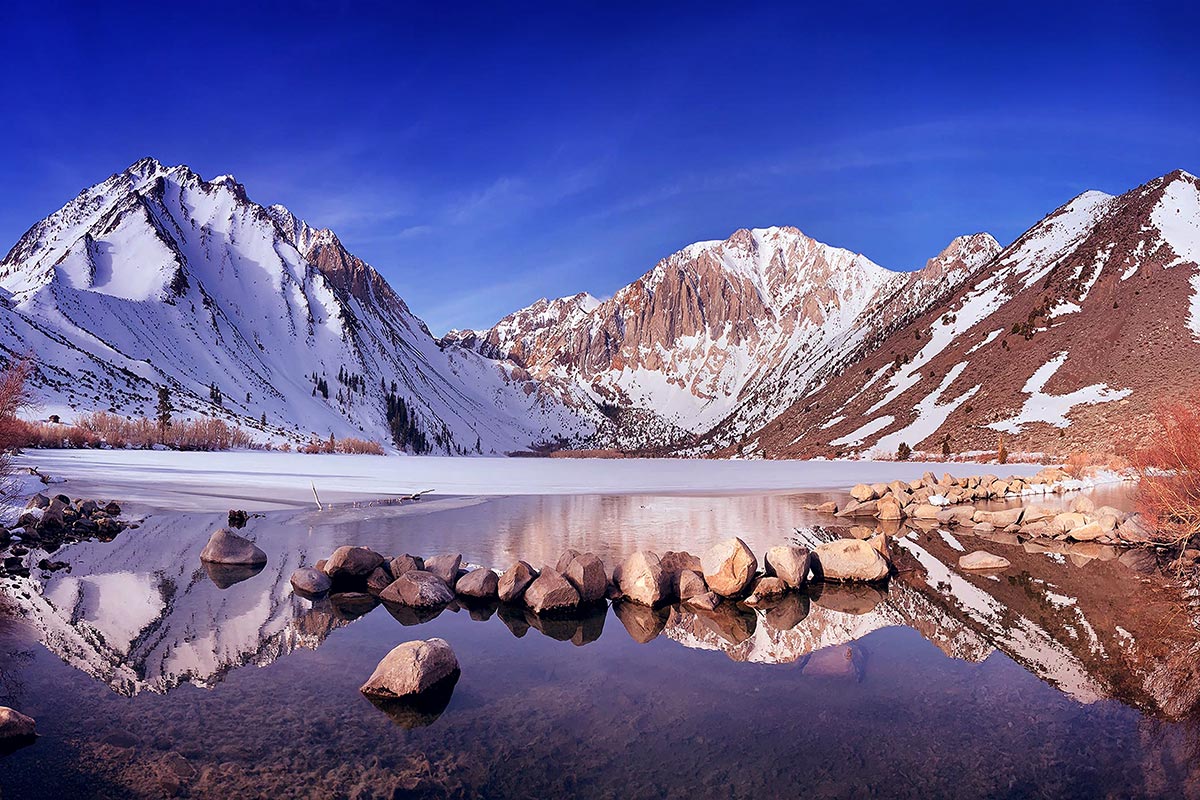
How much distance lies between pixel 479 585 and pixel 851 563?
32.1 feet

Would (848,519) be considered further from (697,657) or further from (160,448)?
(160,448)

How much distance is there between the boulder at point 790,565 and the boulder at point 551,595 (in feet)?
17.9

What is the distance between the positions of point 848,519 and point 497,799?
88.7ft

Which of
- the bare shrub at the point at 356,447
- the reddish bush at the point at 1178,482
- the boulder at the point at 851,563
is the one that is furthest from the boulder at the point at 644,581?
the bare shrub at the point at 356,447

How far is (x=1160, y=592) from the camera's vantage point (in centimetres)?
1625

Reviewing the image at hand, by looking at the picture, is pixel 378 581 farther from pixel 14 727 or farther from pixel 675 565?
pixel 14 727

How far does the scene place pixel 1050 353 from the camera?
10138 centimetres

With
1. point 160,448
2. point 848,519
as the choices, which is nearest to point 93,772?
point 848,519

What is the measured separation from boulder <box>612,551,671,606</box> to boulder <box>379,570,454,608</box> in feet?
13.7

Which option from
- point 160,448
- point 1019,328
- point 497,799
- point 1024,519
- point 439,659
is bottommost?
point 497,799

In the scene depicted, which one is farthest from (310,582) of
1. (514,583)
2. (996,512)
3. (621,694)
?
(996,512)

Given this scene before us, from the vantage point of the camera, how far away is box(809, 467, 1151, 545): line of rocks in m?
23.9

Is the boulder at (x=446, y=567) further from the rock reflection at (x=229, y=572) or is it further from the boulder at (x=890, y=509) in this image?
the boulder at (x=890, y=509)

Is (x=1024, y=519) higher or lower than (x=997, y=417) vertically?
lower
